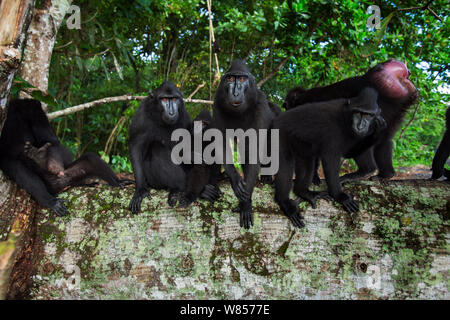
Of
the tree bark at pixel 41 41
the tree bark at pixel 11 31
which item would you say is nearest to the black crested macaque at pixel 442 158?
the tree bark at pixel 11 31

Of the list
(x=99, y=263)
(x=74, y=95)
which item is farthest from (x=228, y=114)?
(x=74, y=95)

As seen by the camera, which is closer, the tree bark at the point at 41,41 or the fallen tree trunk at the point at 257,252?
the fallen tree trunk at the point at 257,252

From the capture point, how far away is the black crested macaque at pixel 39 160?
383cm

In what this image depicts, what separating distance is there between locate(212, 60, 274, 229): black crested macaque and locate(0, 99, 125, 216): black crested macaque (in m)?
1.46

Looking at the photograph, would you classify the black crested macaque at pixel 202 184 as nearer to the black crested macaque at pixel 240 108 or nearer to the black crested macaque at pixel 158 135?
the black crested macaque at pixel 240 108

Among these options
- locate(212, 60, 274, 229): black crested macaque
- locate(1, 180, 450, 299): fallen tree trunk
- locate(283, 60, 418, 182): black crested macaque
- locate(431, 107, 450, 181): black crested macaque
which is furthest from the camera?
locate(283, 60, 418, 182): black crested macaque

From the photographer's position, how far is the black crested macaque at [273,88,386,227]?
3.99m

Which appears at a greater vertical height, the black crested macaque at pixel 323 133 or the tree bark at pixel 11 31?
the tree bark at pixel 11 31

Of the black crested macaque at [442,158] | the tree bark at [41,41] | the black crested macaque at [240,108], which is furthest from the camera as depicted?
the black crested macaque at [442,158]

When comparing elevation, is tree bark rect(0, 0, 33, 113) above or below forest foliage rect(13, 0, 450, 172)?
below

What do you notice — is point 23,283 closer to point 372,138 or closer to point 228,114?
point 228,114

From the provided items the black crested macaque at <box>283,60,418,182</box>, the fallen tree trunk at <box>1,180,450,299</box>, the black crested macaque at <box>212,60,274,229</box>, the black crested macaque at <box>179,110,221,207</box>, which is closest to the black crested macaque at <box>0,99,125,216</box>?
the fallen tree trunk at <box>1,180,450,299</box>

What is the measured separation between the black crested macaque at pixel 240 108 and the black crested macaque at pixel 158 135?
0.68m

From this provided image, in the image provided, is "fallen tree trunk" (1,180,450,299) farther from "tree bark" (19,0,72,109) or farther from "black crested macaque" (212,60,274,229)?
"tree bark" (19,0,72,109)
